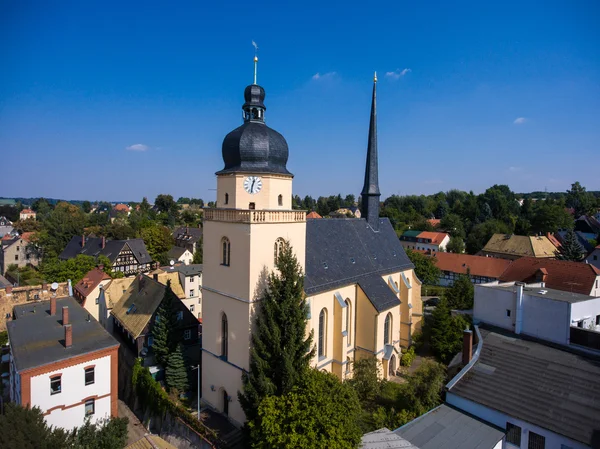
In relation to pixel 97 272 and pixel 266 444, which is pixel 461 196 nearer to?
pixel 97 272

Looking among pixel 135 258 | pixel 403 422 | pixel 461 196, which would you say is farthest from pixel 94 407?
pixel 461 196

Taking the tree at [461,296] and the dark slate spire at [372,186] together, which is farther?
the tree at [461,296]

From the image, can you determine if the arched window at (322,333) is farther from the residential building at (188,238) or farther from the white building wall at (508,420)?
the residential building at (188,238)

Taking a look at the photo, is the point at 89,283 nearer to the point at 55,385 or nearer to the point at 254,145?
the point at 55,385

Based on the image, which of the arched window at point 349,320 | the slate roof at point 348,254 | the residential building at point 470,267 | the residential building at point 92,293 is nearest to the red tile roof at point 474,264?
the residential building at point 470,267

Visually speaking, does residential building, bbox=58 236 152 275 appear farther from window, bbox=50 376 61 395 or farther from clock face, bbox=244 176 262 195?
clock face, bbox=244 176 262 195

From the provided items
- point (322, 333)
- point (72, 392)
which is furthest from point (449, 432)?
point (72, 392)
